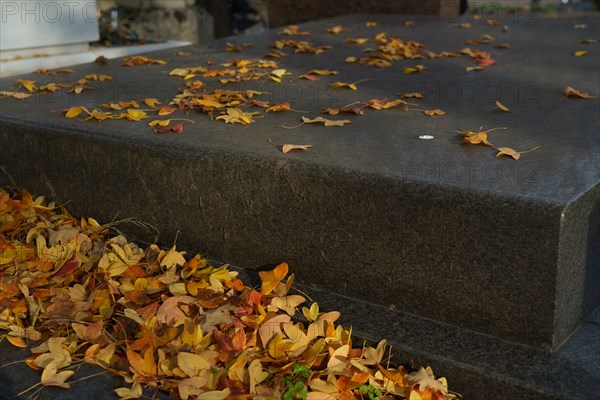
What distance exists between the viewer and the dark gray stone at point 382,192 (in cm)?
246

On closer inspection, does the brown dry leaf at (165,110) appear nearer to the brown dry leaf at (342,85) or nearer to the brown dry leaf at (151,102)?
the brown dry leaf at (151,102)

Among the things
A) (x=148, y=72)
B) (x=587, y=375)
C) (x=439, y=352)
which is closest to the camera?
(x=587, y=375)

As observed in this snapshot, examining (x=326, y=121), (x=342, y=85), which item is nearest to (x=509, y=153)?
(x=326, y=121)

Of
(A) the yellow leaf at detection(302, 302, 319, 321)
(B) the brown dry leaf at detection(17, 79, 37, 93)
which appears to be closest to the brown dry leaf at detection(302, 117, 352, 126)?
(A) the yellow leaf at detection(302, 302, 319, 321)

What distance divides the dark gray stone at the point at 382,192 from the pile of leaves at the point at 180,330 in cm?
20

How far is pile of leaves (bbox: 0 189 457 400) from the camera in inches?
91.7

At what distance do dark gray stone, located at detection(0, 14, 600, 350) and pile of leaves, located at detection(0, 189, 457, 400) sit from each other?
8.0 inches

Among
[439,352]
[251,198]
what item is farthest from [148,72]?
[439,352]

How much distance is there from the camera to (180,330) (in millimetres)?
2543

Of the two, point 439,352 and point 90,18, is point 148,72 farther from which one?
point 439,352

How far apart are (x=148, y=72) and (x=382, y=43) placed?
199cm

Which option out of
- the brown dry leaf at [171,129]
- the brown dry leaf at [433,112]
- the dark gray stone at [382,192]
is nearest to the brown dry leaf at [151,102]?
the dark gray stone at [382,192]

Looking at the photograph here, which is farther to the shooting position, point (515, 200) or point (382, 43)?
point (382, 43)

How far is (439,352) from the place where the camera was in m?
2.48
